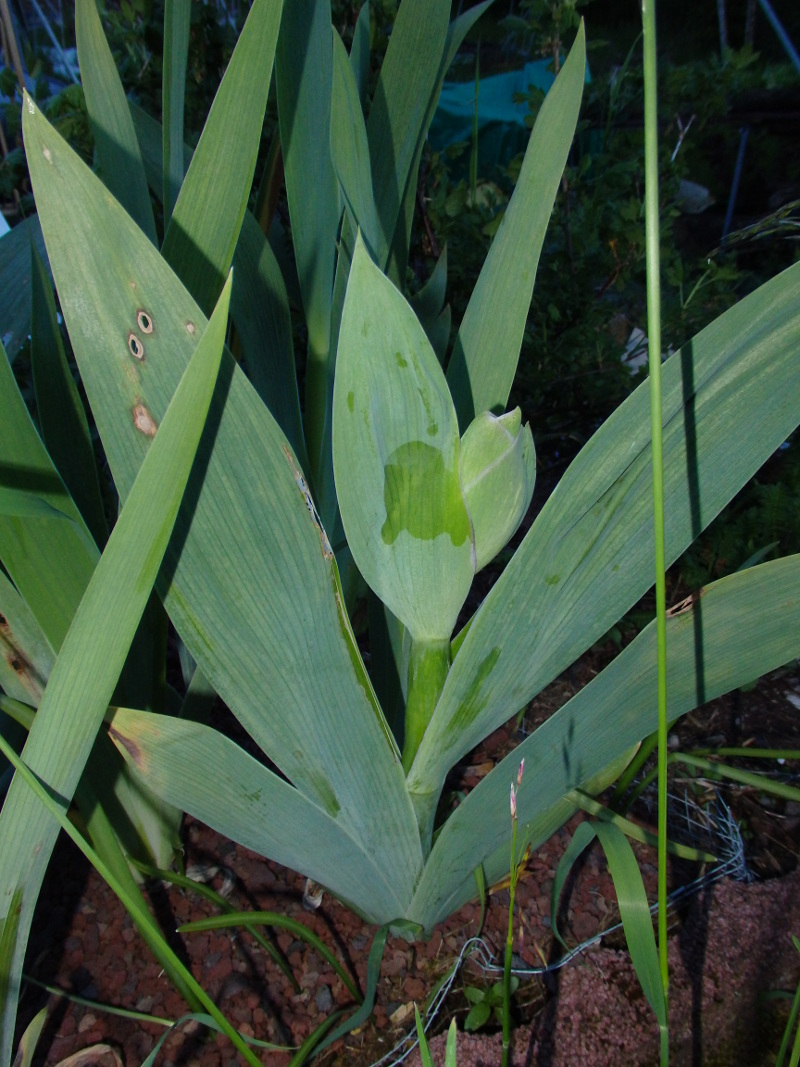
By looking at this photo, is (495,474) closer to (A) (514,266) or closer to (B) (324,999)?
(A) (514,266)

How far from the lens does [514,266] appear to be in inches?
19.4

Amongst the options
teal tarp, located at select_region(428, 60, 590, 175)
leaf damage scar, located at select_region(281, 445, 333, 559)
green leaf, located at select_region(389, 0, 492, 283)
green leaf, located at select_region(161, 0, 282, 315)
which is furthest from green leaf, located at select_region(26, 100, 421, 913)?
teal tarp, located at select_region(428, 60, 590, 175)

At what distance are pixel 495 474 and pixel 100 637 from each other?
218 mm

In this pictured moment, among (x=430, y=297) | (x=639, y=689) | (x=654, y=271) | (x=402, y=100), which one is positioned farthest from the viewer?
(x=430, y=297)

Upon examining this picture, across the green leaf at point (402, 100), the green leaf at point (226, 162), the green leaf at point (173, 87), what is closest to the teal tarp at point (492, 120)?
the green leaf at point (402, 100)

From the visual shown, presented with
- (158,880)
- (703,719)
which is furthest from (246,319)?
(703,719)

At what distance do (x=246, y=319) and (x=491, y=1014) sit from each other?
596 millimetres

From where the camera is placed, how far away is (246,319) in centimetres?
58

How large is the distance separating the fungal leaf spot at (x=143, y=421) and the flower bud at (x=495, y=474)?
0.16 meters

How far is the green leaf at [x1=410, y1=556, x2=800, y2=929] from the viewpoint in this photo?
0.45 meters

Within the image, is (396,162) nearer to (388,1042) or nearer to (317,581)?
(317,581)

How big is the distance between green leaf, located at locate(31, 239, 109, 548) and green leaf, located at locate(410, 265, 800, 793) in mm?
317

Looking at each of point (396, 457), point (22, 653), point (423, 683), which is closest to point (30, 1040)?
point (22, 653)

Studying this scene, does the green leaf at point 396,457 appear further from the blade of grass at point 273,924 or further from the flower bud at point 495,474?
the blade of grass at point 273,924
